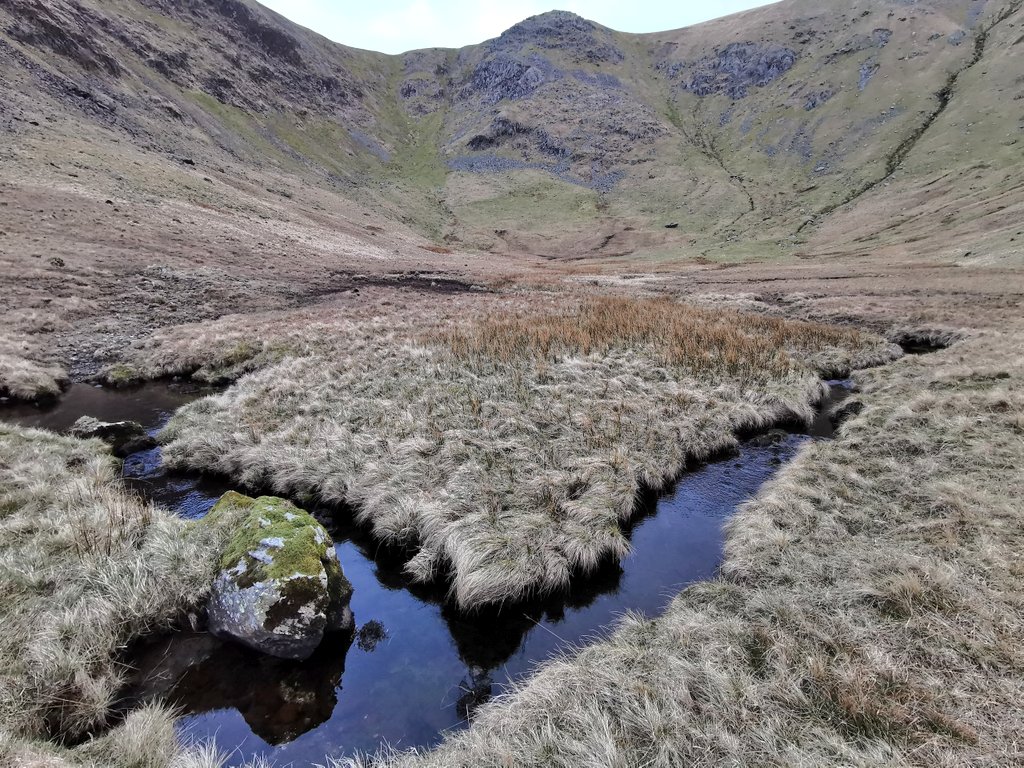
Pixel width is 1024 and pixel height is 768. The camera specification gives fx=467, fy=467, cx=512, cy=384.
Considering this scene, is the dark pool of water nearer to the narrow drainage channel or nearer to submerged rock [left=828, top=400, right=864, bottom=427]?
the narrow drainage channel

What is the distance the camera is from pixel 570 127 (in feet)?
426

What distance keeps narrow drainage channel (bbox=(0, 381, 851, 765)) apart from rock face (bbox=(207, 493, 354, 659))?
263 millimetres

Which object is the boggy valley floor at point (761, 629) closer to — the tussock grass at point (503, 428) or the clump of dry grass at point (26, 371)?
the tussock grass at point (503, 428)

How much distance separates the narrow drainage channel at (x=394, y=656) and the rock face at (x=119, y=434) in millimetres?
3243

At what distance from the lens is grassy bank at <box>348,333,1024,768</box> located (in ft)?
13.6

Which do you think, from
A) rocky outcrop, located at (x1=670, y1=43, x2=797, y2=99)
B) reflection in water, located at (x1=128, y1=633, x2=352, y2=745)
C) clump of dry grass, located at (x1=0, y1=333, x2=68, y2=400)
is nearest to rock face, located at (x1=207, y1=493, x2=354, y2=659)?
reflection in water, located at (x1=128, y1=633, x2=352, y2=745)

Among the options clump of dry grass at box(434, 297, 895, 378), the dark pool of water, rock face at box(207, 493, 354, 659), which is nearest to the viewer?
rock face at box(207, 493, 354, 659)

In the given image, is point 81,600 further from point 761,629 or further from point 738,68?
point 738,68

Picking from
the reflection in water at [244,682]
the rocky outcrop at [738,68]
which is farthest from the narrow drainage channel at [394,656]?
the rocky outcrop at [738,68]

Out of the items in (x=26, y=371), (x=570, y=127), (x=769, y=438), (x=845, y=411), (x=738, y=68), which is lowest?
(x=26, y=371)

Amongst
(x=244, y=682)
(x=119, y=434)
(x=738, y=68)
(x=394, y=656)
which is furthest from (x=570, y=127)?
(x=244, y=682)

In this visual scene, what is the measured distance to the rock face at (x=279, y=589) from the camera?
6078 mm

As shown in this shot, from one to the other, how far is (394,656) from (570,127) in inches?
5733

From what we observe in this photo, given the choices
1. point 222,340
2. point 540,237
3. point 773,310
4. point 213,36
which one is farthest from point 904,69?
point 213,36
